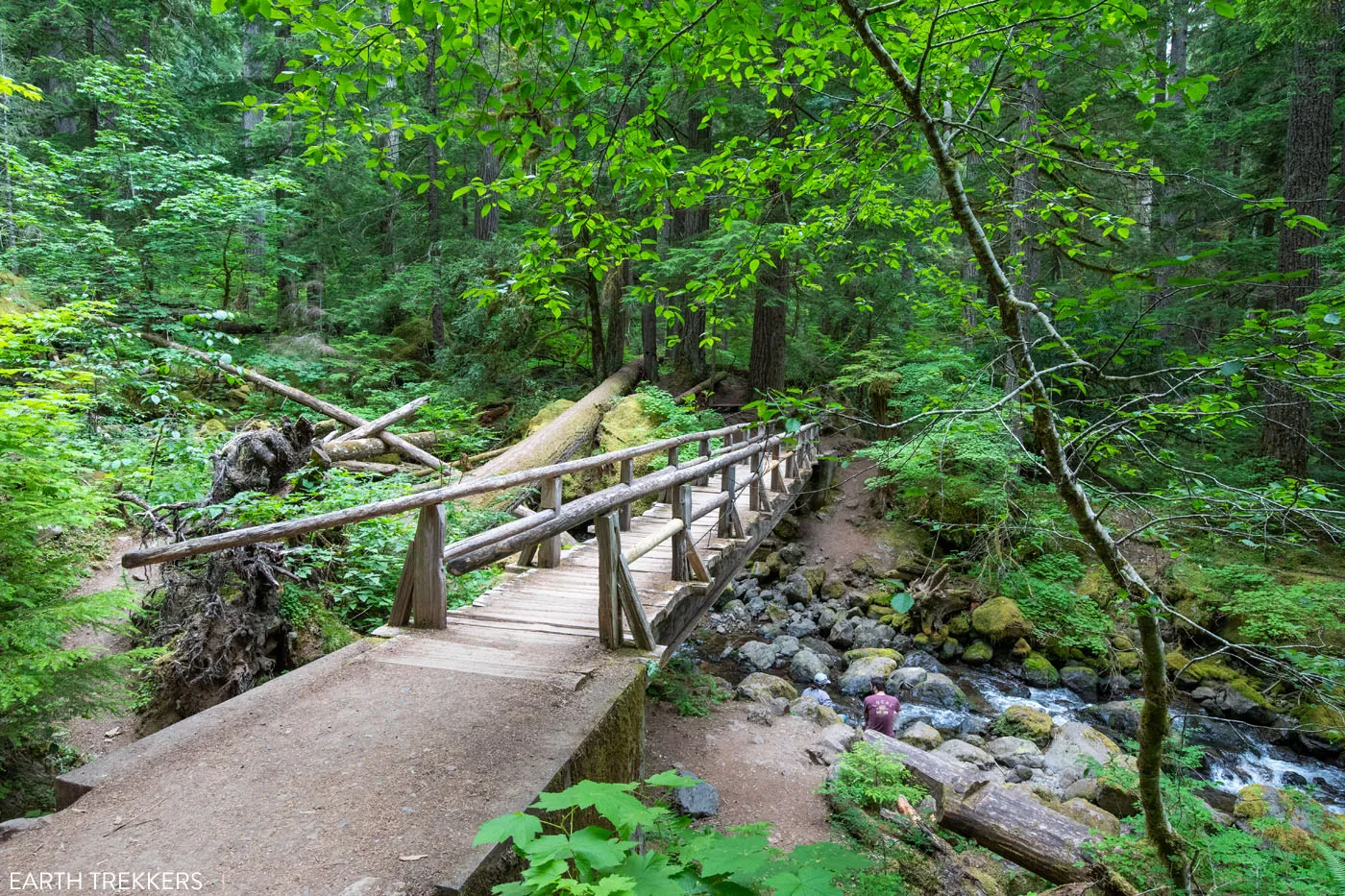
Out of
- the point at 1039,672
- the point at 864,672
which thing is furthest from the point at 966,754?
the point at 1039,672

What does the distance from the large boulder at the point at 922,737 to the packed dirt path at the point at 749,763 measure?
1220mm

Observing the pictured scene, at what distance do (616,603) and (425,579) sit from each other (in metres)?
1.38

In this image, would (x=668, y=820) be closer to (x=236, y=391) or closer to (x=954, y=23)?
(x=954, y=23)

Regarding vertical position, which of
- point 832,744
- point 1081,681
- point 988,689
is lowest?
point 988,689

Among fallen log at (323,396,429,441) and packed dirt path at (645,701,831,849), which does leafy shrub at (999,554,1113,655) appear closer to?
packed dirt path at (645,701,831,849)

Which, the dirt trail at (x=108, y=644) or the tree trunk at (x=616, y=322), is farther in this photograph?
the tree trunk at (x=616, y=322)

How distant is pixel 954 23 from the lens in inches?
144

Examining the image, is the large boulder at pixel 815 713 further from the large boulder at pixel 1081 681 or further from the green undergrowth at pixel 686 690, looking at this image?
the large boulder at pixel 1081 681

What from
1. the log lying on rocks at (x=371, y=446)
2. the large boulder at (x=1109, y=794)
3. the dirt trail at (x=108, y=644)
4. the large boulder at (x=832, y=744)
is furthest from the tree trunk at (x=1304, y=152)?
the dirt trail at (x=108, y=644)

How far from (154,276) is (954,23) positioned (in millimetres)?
18688

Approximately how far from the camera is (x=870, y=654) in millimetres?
9930

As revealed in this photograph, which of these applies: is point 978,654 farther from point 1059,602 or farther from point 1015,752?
point 1015,752

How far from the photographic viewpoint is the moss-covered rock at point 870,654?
9.90 meters

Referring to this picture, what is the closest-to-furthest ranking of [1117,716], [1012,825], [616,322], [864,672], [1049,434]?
1. [1049,434]
2. [1012,825]
3. [1117,716]
4. [864,672]
5. [616,322]
